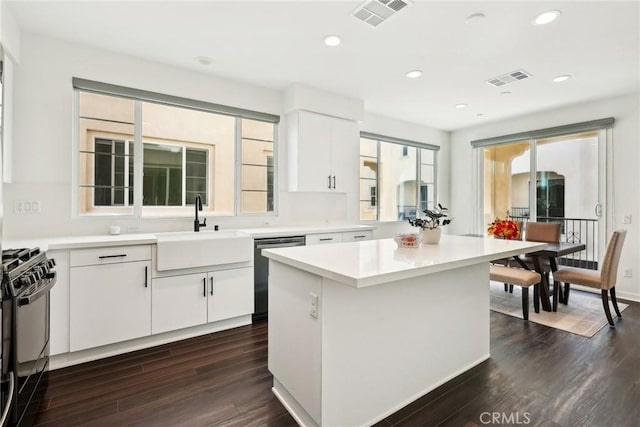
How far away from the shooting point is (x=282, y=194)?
13.9 ft

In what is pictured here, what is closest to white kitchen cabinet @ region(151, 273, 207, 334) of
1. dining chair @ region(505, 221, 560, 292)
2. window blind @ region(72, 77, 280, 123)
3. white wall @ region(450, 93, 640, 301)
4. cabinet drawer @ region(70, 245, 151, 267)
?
cabinet drawer @ region(70, 245, 151, 267)

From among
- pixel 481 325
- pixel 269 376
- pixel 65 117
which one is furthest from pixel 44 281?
pixel 481 325

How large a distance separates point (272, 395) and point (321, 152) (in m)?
2.99

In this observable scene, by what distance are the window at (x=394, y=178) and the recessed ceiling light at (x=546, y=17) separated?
2.83 meters

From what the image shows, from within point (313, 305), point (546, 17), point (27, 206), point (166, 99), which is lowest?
point (313, 305)

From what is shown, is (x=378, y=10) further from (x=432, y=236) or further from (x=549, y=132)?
(x=549, y=132)

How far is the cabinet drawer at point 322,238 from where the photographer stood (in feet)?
12.3

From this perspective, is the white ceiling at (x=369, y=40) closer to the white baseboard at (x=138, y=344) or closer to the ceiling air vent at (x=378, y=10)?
the ceiling air vent at (x=378, y=10)

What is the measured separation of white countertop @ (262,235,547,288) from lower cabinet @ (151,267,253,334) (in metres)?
1.30

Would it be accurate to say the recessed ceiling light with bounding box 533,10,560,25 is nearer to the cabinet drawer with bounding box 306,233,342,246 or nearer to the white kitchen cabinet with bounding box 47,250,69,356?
the cabinet drawer with bounding box 306,233,342,246

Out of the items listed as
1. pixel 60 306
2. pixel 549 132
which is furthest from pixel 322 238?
pixel 549 132

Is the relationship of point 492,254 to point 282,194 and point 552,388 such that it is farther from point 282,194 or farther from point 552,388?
point 282,194

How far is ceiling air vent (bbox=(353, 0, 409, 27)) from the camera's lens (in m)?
2.35

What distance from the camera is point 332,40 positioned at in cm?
290
